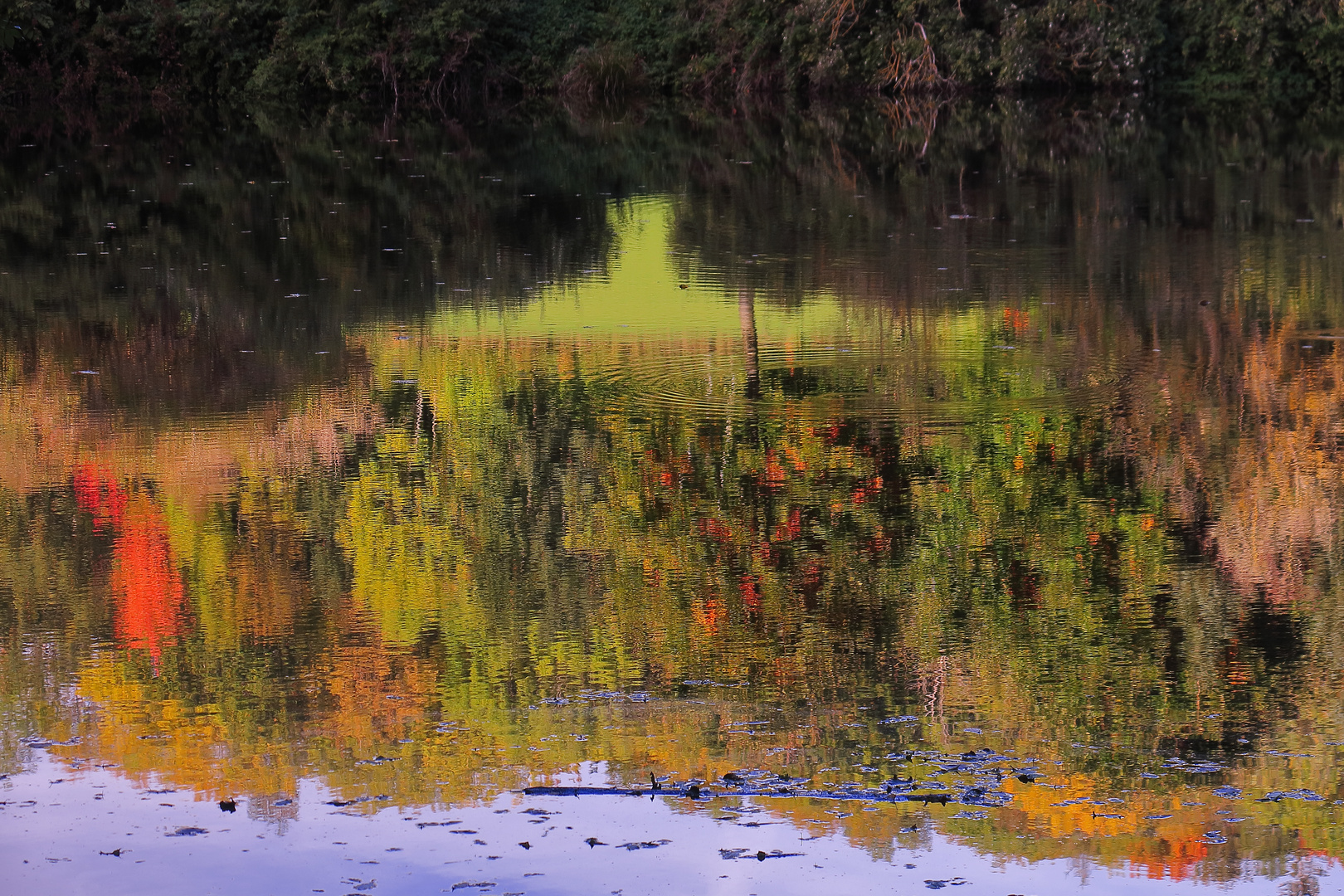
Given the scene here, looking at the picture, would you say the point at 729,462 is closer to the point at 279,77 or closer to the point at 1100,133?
the point at 1100,133

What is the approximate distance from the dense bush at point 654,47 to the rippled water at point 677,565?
20.6m

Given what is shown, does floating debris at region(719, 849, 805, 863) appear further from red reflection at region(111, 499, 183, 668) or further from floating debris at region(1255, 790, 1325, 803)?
red reflection at region(111, 499, 183, 668)

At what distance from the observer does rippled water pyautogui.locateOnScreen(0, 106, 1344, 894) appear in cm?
500

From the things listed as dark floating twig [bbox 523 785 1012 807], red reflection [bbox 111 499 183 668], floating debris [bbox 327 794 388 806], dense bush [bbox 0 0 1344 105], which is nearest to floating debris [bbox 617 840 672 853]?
dark floating twig [bbox 523 785 1012 807]

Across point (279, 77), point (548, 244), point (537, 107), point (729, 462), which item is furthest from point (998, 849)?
point (279, 77)

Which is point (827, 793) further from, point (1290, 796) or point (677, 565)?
point (677, 565)

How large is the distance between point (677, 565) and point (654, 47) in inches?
1337

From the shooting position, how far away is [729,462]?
873 cm

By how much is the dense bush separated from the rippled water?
812 inches

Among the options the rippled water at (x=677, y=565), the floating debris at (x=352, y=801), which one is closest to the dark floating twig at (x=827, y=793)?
the rippled water at (x=677, y=565)

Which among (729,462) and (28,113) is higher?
(28,113)

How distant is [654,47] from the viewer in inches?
1575

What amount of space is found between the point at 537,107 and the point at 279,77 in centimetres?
617

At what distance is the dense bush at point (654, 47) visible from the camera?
35.1m
